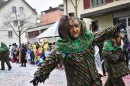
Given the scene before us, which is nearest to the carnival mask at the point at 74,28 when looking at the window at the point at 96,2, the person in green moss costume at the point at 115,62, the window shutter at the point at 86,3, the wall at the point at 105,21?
the person in green moss costume at the point at 115,62

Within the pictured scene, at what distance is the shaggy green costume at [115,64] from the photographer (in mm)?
5105

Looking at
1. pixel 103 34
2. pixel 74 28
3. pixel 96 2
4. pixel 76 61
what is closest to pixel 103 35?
pixel 103 34

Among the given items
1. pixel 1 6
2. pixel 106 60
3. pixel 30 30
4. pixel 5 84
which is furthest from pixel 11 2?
pixel 106 60

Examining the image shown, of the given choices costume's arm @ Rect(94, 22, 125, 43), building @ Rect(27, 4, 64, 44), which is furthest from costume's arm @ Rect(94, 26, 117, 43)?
building @ Rect(27, 4, 64, 44)

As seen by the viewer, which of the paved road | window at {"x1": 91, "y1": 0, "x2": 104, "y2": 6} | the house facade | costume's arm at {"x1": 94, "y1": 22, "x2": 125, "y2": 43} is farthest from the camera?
the house facade

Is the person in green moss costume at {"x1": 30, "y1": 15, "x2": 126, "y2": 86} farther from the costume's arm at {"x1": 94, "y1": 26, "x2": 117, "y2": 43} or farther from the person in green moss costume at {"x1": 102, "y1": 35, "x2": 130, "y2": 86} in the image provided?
the person in green moss costume at {"x1": 102, "y1": 35, "x2": 130, "y2": 86}

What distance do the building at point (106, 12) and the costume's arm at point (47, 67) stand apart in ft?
41.9

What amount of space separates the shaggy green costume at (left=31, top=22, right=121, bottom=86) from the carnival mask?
0.18 feet

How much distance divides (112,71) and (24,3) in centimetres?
3889

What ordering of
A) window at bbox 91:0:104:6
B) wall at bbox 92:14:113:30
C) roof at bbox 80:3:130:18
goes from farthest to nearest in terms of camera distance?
window at bbox 91:0:104:6 < wall at bbox 92:14:113:30 < roof at bbox 80:3:130:18

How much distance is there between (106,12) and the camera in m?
16.7

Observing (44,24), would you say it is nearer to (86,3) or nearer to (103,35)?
(86,3)

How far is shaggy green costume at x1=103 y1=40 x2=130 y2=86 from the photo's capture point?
16.8ft

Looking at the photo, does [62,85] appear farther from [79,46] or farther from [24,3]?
[24,3]
